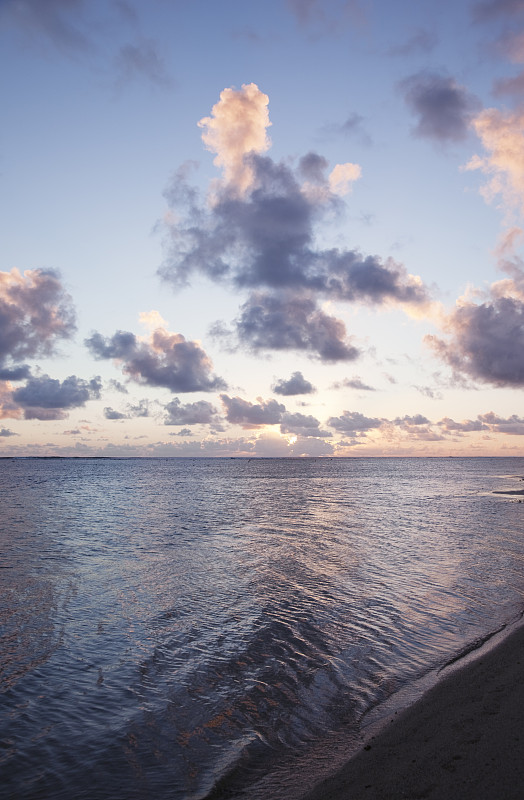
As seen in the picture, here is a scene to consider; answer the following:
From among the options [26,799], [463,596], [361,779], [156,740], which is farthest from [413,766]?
[463,596]

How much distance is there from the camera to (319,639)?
14305 millimetres

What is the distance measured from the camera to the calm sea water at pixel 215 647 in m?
8.45

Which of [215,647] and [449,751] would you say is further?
[215,647]

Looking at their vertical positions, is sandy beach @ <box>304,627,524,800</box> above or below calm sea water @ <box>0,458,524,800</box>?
above

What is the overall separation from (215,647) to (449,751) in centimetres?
783

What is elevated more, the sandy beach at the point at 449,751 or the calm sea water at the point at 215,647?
the sandy beach at the point at 449,751

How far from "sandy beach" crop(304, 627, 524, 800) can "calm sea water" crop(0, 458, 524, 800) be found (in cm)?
84

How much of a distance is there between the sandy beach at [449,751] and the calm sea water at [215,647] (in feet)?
2.76

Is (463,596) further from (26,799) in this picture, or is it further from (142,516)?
(142,516)

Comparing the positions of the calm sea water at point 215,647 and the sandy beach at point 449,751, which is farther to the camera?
the calm sea water at point 215,647

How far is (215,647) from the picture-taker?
45.0 feet

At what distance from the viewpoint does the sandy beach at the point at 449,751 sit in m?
6.39

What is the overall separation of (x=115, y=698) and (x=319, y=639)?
20.1ft

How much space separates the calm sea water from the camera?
8.45m
